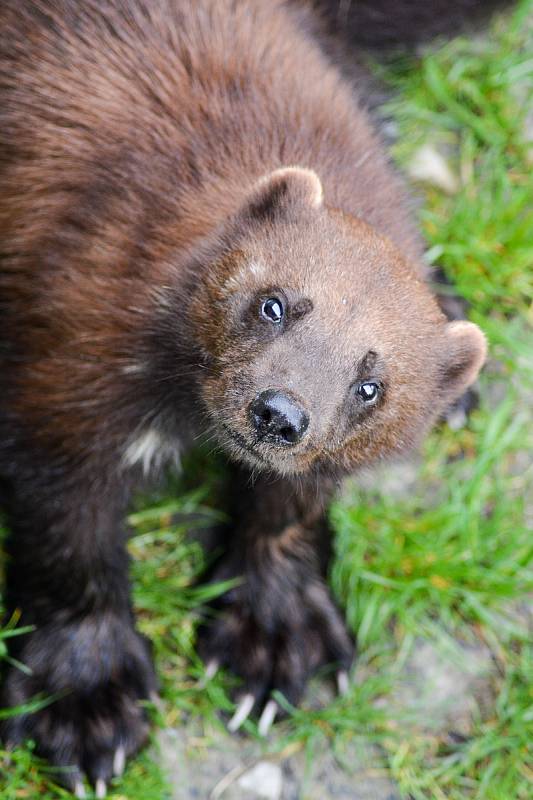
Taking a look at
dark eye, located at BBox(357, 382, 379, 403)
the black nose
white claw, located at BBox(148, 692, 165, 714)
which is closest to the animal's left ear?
dark eye, located at BBox(357, 382, 379, 403)

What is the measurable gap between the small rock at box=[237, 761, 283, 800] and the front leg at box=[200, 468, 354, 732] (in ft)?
0.44

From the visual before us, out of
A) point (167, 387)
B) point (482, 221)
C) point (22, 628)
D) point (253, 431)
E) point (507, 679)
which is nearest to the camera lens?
point (253, 431)

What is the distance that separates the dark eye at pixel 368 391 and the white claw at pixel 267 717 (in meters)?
1.42

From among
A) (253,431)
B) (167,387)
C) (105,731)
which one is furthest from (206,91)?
(105,731)

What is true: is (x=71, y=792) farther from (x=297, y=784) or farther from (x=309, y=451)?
(x=309, y=451)

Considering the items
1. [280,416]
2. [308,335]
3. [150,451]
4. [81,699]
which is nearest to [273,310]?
[308,335]

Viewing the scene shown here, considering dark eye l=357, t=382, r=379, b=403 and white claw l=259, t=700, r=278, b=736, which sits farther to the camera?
white claw l=259, t=700, r=278, b=736

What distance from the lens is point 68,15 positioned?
3645mm

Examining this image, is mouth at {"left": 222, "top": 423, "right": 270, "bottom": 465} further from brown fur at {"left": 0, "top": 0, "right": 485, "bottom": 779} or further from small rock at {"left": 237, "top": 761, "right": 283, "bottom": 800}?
small rock at {"left": 237, "top": 761, "right": 283, "bottom": 800}

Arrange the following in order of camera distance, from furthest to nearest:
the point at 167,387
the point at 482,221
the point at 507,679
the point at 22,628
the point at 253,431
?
1. the point at 482,221
2. the point at 507,679
3. the point at 22,628
4. the point at 167,387
5. the point at 253,431

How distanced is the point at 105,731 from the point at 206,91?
6.62 feet

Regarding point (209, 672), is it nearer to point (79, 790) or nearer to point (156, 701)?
point (156, 701)

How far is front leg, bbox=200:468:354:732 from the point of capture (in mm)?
4254

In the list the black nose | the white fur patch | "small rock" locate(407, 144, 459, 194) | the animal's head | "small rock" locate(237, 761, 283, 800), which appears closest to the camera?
the black nose
